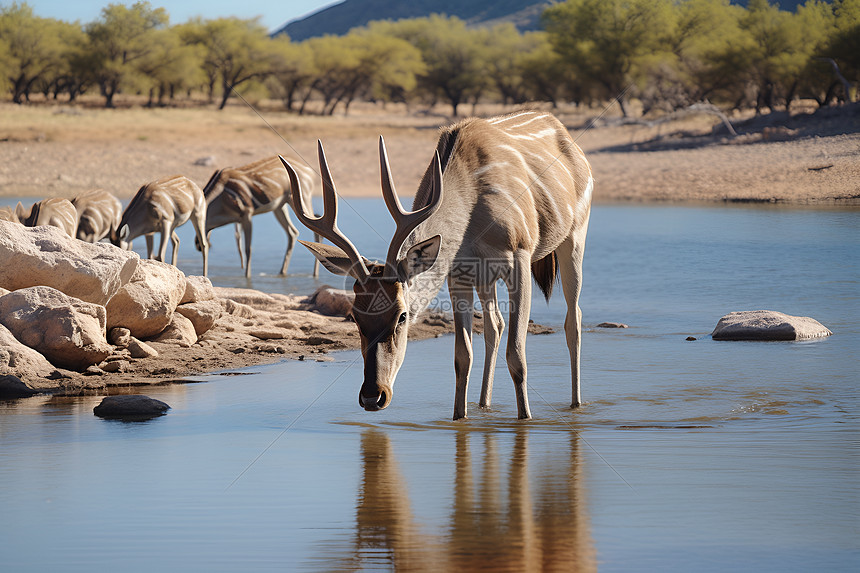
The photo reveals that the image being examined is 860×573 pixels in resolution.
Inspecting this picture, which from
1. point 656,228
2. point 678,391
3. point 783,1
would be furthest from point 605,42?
point 678,391

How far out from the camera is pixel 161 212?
15.5 m

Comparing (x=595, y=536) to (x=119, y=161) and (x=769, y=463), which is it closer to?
(x=769, y=463)

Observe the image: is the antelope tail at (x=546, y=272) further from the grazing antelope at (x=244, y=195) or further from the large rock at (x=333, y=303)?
the grazing antelope at (x=244, y=195)

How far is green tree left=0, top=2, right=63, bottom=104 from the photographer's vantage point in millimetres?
56250

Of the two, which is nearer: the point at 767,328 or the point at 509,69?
the point at 767,328

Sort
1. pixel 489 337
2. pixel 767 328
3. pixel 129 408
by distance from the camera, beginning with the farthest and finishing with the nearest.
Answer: pixel 767 328
pixel 489 337
pixel 129 408

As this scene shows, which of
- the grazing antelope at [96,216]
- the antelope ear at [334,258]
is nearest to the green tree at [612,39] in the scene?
the grazing antelope at [96,216]

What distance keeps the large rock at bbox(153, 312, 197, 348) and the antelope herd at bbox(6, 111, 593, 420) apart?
9.37 feet

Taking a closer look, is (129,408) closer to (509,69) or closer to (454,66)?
(509,69)

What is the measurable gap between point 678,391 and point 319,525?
3.91 meters

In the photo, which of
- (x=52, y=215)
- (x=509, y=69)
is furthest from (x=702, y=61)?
(x=52, y=215)

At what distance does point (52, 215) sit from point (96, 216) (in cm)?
169

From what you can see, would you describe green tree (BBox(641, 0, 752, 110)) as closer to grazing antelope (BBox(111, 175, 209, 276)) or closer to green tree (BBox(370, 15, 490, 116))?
green tree (BBox(370, 15, 490, 116))

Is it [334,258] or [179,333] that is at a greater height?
[334,258]
